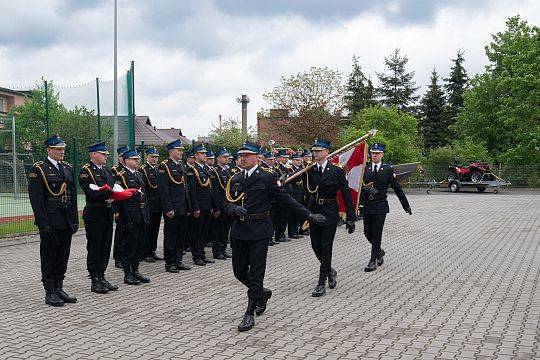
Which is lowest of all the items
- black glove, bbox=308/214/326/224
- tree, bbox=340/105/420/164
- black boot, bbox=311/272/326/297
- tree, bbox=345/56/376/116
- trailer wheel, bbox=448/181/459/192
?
trailer wheel, bbox=448/181/459/192

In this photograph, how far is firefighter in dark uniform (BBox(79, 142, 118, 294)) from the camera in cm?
818

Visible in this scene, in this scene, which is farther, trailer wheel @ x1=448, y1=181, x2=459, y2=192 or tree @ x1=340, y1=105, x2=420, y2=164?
tree @ x1=340, y1=105, x2=420, y2=164

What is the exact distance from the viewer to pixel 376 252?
33.5 ft

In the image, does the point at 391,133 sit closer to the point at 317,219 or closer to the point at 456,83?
the point at 456,83

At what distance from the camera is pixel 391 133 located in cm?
4100

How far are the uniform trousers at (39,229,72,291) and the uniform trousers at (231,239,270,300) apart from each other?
2395mm

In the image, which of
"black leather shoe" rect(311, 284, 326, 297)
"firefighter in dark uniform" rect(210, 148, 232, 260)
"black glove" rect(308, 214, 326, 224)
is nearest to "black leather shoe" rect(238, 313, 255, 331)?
"black glove" rect(308, 214, 326, 224)

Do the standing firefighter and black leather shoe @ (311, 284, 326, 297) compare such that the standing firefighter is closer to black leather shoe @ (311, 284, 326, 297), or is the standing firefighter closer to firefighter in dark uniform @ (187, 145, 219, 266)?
firefighter in dark uniform @ (187, 145, 219, 266)

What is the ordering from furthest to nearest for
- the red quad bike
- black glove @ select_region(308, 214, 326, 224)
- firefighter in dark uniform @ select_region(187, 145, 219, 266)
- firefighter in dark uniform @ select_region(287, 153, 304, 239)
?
the red quad bike < firefighter in dark uniform @ select_region(287, 153, 304, 239) < firefighter in dark uniform @ select_region(187, 145, 219, 266) < black glove @ select_region(308, 214, 326, 224)

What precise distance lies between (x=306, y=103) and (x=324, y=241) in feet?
130

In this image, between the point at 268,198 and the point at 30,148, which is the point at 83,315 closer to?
the point at 268,198

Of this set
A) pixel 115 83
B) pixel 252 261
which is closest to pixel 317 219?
pixel 252 261

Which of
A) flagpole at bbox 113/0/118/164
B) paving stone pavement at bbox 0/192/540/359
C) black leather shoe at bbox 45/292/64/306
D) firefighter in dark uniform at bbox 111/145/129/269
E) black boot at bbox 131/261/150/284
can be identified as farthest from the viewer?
flagpole at bbox 113/0/118/164

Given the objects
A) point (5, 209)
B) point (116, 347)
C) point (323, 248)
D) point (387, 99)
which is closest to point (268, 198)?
point (323, 248)
